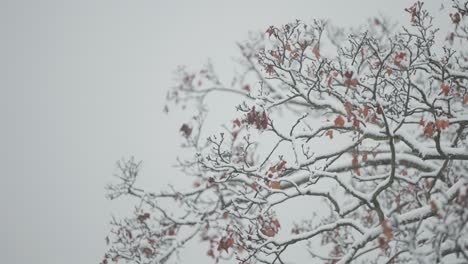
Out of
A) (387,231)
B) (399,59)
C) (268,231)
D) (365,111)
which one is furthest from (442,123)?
(268,231)

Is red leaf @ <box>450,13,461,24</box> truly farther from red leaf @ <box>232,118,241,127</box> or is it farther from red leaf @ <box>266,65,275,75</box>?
red leaf @ <box>232,118,241,127</box>

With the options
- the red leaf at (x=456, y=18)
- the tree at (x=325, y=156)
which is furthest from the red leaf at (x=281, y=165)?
the red leaf at (x=456, y=18)

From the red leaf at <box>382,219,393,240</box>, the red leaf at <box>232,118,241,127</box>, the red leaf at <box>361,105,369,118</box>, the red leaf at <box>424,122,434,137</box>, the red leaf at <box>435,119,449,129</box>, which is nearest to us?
the red leaf at <box>382,219,393,240</box>

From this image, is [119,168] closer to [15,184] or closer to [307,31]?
[307,31]

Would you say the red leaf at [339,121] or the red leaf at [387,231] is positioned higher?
the red leaf at [339,121]

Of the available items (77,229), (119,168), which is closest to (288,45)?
(119,168)

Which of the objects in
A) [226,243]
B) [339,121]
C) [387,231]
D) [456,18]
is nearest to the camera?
[387,231]

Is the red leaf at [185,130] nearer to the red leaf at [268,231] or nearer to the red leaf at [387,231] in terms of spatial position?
the red leaf at [268,231]

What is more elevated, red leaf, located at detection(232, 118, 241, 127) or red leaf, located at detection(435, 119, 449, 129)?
red leaf, located at detection(232, 118, 241, 127)

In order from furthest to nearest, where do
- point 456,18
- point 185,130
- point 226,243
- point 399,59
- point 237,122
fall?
point 185,130 → point 399,59 → point 237,122 → point 456,18 → point 226,243

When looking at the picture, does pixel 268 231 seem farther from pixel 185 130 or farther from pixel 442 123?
pixel 442 123

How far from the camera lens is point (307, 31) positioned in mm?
6000

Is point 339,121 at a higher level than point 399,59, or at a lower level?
lower

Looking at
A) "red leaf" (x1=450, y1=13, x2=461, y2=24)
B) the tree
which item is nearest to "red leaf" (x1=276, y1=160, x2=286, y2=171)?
the tree
